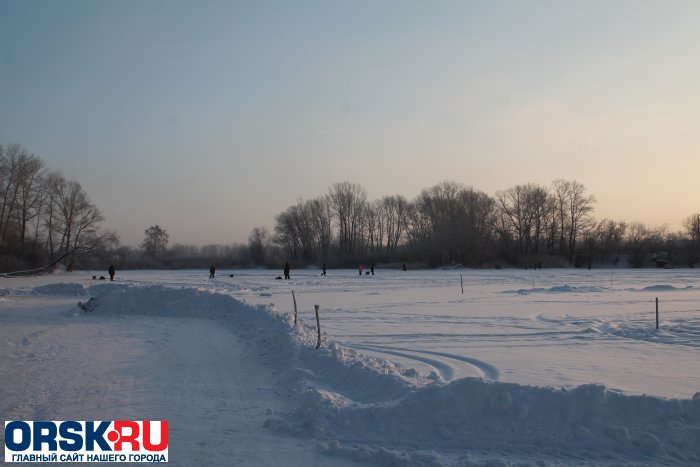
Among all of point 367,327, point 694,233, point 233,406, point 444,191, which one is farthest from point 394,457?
point 694,233

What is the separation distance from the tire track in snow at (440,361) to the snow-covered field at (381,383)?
0.15ft

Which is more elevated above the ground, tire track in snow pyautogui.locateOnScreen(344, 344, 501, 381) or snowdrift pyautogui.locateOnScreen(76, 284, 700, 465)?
snowdrift pyautogui.locateOnScreen(76, 284, 700, 465)

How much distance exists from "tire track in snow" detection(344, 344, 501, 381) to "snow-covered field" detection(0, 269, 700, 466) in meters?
0.05

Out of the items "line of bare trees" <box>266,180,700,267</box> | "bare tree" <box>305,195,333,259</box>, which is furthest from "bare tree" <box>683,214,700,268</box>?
"bare tree" <box>305,195,333,259</box>

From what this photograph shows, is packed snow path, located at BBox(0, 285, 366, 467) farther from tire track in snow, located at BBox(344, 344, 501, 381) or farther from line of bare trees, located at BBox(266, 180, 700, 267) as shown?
line of bare trees, located at BBox(266, 180, 700, 267)

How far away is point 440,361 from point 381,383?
3319mm

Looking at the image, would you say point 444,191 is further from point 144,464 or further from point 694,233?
point 144,464

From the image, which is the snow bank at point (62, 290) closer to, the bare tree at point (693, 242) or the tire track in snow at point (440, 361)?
the tire track in snow at point (440, 361)

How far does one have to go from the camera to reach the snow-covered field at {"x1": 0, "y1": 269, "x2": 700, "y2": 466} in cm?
610

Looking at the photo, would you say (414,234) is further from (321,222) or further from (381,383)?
(381,383)

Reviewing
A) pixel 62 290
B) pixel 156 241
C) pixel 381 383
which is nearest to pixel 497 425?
pixel 381 383

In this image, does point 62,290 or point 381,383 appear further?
point 62,290

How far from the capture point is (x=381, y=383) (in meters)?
8.71

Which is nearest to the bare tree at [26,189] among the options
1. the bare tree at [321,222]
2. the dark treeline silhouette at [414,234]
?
the dark treeline silhouette at [414,234]
